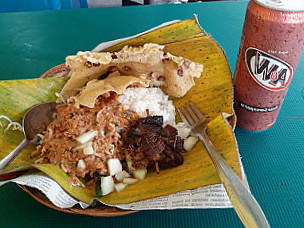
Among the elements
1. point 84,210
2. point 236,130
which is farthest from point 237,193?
point 236,130

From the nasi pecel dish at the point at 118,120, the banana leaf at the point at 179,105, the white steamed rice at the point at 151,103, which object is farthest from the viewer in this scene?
the white steamed rice at the point at 151,103

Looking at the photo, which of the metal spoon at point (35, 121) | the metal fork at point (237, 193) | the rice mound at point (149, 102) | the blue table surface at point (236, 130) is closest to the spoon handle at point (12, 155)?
the metal spoon at point (35, 121)

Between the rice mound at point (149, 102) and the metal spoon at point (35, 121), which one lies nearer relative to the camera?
the metal spoon at point (35, 121)

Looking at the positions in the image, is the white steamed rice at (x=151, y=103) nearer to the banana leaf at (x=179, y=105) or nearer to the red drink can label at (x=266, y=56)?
the banana leaf at (x=179, y=105)

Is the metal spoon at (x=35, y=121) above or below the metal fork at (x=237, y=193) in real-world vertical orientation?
below

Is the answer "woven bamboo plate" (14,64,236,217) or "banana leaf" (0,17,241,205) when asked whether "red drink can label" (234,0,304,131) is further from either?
"woven bamboo plate" (14,64,236,217)

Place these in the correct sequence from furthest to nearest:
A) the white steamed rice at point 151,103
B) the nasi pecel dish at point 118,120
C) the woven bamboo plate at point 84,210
A: the white steamed rice at point 151,103, the nasi pecel dish at point 118,120, the woven bamboo plate at point 84,210

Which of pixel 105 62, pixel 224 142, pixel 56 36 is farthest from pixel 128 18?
pixel 224 142
